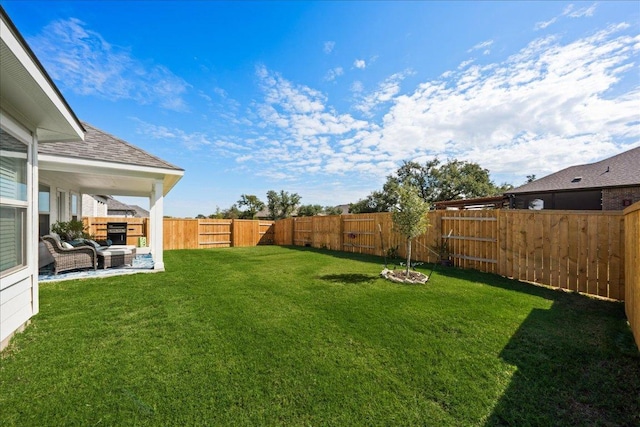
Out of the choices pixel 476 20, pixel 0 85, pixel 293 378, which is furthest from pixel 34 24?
pixel 476 20

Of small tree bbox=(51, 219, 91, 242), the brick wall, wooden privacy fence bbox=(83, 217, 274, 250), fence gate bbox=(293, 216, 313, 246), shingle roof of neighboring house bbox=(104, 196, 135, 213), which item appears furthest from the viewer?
shingle roof of neighboring house bbox=(104, 196, 135, 213)

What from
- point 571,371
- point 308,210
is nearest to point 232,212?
point 308,210

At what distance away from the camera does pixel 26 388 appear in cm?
227

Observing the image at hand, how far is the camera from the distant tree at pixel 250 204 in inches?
1575

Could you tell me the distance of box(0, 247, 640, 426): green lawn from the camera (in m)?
2.04

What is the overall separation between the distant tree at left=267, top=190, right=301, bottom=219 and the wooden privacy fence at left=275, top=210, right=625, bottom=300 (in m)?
30.6

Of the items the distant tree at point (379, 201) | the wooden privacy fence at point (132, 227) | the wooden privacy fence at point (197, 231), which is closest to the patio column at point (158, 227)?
the wooden privacy fence at point (197, 231)

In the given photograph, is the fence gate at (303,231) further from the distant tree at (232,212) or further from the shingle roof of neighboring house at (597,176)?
the distant tree at (232,212)

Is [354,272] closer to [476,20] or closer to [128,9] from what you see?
[476,20]

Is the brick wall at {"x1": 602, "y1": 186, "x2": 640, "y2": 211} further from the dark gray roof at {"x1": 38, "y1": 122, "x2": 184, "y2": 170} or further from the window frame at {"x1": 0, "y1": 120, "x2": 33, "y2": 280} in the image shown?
the window frame at {"x1": 0, "y1": 120, "x2": 33, "y2": 280}

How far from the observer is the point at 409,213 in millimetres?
6406

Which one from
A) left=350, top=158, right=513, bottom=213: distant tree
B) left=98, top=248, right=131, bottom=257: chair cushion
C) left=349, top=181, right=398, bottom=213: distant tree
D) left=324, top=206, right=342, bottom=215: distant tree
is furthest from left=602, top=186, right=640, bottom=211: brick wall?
left=324, top=206, right=342, bottom=215: distant tree

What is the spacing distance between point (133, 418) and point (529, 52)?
1080 cm

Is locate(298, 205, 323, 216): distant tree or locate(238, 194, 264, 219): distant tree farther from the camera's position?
locate(298, 205, 323, 216): distant tree
